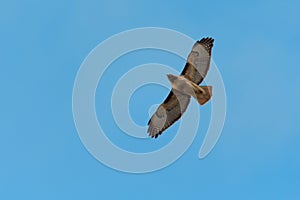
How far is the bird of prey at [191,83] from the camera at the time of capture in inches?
1217

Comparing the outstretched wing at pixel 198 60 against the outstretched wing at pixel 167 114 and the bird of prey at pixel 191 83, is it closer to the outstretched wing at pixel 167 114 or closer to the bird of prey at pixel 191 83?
the bird of prey at pixel 191 83

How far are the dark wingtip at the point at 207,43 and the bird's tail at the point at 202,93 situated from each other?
1.32 metres

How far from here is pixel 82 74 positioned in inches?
1298

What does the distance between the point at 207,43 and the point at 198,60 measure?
0.61 m

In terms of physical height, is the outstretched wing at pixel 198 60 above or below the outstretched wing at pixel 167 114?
above

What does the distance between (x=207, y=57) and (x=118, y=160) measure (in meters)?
4.36

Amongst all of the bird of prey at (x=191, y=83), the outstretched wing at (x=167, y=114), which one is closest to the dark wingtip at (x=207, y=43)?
the bird of prey at (x=191, y=83)

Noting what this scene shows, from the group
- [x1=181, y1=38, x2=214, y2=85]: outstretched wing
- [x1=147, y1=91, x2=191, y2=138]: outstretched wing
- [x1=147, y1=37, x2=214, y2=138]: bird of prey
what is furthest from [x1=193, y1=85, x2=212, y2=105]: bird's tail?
[x1=147, y1=91, x2=191, y2=138]: outstretched wing

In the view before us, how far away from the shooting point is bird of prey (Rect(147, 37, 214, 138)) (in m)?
30.9

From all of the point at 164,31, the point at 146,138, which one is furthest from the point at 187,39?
the point at 146,138

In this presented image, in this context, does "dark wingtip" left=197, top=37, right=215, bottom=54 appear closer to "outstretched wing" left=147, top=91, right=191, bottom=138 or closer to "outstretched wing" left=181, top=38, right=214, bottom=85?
"outstretched wing" left=181, top=38, right=214, bottom=85

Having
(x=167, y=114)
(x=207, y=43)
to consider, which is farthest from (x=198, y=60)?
(x=167, y=114)

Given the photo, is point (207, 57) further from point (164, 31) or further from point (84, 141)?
point (84, 141)

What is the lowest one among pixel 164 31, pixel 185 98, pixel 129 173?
pixel 129 173
